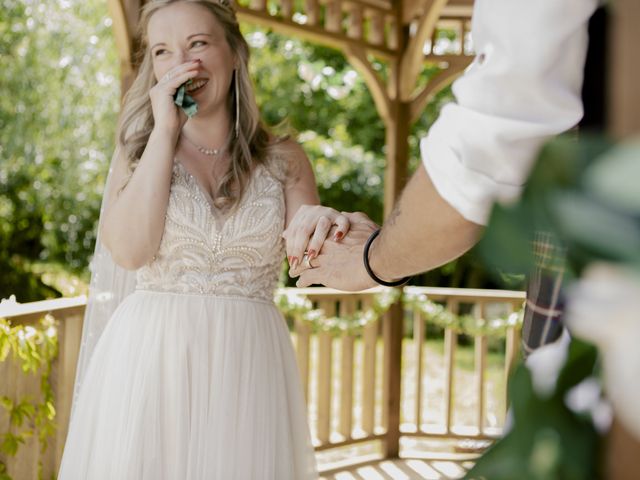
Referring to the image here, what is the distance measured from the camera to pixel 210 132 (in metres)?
2.69

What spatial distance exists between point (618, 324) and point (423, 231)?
75 centimetres

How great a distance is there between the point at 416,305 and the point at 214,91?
3497 millimetres

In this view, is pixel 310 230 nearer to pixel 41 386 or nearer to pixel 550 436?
pixel 550 436

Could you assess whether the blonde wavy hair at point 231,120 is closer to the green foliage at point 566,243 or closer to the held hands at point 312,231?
the held hands at point 312,231

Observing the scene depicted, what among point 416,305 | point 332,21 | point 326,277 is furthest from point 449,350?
point 326,277

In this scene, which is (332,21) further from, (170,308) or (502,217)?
(502,217)

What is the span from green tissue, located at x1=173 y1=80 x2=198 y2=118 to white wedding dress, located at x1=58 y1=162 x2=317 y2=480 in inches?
7.2

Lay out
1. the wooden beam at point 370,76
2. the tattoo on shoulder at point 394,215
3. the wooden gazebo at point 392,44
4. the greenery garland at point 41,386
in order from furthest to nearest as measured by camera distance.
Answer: the wooden beam at point 370,76, the wooden gazebo at point 392,44, the greenery garland at point 41,386, the tattoo on shoulder at point 394,215

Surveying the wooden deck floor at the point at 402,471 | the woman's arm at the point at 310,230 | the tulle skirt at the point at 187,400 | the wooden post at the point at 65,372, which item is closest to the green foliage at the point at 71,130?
the wooden deck floor at the point at 402,471

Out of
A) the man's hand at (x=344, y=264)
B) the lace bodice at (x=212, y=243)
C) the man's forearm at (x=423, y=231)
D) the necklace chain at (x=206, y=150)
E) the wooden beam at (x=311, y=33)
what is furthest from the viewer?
the wooden beam at (x=311, y=33)

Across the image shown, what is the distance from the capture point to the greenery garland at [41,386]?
9.66 ft

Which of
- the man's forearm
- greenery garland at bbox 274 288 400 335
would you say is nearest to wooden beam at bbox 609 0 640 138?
the man's forearm

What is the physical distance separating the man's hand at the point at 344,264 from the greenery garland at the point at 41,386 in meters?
1.36

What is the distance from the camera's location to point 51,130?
35.5 feet
